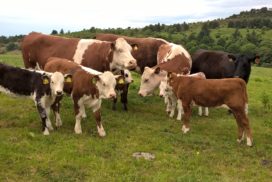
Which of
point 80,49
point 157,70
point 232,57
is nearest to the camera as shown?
point 157,70

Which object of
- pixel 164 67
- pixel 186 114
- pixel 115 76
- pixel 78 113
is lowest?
pixel 186 114

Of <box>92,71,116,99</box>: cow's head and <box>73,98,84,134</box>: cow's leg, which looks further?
<box>73,98,84,134</box>: cow's leg

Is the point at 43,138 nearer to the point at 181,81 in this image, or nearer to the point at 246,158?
the point at 181,81

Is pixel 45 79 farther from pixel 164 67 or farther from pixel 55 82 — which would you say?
pixel 164 67

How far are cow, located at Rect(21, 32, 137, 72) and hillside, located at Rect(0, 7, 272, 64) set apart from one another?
28781 mm

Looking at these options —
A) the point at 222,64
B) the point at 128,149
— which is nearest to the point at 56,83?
the point at 128,149

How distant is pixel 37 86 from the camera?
9875mm

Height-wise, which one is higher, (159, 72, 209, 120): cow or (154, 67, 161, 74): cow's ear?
Answer: (154, 67, 161, 74): cow's ear

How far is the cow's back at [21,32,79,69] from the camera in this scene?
13094mm

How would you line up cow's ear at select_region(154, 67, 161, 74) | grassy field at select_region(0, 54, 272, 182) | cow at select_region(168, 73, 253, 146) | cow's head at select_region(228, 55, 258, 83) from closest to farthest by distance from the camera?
grassy field at select_region(0, 54, 272, 182) → cow at select_region(168, 73, 253, 146) → cow's ear at select_region(154, 67, 161, 74) → cow's head at select_region(228, 55, 258, 83)

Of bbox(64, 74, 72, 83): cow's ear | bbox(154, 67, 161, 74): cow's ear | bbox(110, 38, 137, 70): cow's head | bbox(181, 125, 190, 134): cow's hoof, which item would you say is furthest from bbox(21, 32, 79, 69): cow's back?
bbox(181, 125, 190, 134): cow's hoof

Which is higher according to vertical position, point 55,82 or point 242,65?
point 55,82

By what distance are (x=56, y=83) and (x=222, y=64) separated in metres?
6.81

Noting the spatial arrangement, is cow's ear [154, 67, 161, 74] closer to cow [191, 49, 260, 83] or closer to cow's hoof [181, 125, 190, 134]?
cow's hoof [181, 125, 190, 134]
